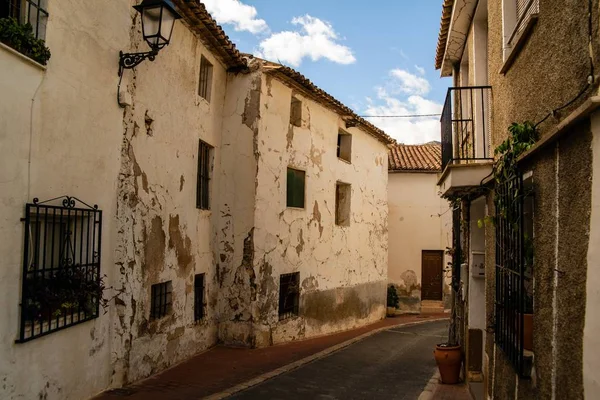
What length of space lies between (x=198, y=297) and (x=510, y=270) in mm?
8470

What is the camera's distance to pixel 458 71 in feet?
38.4

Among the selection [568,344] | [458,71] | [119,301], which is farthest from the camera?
[458,71]

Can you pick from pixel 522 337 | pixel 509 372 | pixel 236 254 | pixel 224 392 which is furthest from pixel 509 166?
pixel 236 254

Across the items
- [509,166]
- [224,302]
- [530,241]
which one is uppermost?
[509,166]

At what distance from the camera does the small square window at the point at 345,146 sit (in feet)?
60.8

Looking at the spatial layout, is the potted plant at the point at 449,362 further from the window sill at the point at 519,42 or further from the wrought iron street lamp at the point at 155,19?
the wrought iron street lamp at the point at 155,19

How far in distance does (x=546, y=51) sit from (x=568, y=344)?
7.63 ft

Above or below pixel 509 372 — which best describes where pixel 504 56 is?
above

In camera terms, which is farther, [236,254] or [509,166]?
[236,254]

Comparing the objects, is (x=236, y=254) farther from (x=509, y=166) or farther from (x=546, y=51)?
(x=546, y=51)

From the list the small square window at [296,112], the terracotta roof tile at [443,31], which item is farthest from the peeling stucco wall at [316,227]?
the terracotta roof tile at [443,31]

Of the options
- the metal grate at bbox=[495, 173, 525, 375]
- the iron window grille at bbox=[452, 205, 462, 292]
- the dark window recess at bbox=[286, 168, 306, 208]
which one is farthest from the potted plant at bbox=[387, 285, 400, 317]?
the metal grate at bbox=[495, 173, 525, 375]

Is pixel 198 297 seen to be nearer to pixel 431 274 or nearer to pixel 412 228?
pixel 412 228

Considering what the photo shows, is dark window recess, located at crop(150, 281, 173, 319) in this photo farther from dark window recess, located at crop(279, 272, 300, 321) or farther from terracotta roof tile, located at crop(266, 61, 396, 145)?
terracotta roof tile, located at crop(266, 61, 396, 145)
